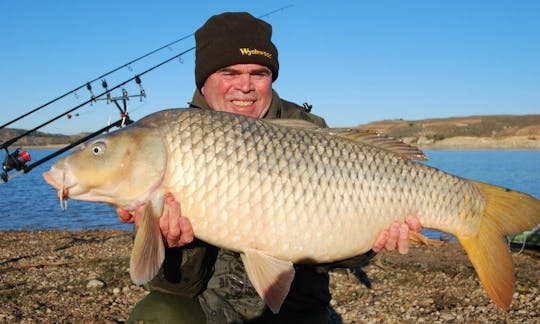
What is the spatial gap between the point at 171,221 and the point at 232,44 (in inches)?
57.0

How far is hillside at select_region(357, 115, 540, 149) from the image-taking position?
130 feet

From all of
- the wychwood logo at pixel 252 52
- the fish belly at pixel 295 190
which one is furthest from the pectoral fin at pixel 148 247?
the wychwood logo at pixel 252 52

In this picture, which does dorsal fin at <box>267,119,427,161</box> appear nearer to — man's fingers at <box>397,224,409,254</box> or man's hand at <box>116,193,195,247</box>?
man's fingers at <box>397,224,409,254</box>

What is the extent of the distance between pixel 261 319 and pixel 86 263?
3.41 m

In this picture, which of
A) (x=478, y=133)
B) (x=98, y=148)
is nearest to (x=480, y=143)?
(x=478, y=133)

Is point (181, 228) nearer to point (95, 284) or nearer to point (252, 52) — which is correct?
point (252, 52)

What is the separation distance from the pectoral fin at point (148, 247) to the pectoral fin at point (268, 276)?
378 mm

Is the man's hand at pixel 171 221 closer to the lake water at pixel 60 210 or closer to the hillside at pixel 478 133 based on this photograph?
the lake water at pixel 60 210

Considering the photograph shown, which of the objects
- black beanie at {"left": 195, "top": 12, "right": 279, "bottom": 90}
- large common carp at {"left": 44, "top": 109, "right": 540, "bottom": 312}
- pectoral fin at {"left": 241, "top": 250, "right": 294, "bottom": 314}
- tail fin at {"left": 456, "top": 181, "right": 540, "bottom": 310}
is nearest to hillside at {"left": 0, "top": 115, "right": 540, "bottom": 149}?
black beanie at {"left": 195, "top": 12, "right": 279, "bottom": 90}

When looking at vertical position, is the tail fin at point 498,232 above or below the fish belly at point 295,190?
below

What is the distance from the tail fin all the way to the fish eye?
5.57ft

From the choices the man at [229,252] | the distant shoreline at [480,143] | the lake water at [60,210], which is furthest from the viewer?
the distant shoreline at [480,143]

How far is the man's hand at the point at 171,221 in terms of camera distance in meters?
2.13

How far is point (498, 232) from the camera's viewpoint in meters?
2.51
